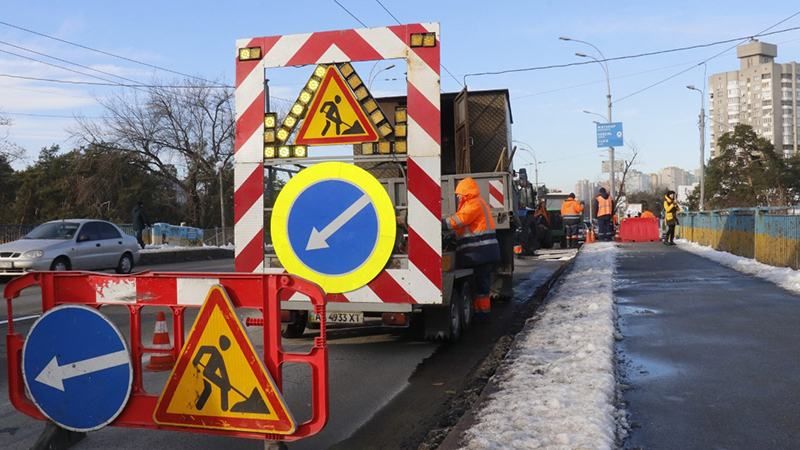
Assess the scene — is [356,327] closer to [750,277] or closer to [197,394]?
[197,394]

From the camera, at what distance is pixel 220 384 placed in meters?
3.82

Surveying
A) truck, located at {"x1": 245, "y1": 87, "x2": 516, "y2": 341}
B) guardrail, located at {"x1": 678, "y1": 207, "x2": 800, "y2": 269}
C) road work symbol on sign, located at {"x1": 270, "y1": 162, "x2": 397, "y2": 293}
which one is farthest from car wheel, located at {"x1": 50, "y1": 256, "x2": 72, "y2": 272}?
guardrail, located at {"x1": 678, "y1": 207, "x2": 800, "y2": 269}

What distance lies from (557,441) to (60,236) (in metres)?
15.4

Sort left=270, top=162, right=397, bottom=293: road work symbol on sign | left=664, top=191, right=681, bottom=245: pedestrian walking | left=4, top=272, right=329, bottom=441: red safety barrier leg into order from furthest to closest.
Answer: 1. left=664, top=191, right=681, bottom=245: pedestrian walking
2. left=270, top=162, right=397, bottom=293: road work symbol on sign
3. left=4, top=272, right=329, bottom=441: red safety barrier leg

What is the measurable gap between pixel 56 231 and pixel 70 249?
83 centimetres

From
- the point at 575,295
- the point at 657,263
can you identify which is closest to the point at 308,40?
the point at 575,295

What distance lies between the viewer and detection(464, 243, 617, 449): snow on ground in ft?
13.3

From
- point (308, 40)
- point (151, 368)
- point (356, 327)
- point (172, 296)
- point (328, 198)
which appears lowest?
point (356, 327)

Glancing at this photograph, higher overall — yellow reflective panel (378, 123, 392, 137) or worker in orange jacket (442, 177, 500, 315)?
yellow reflective panel (378, 123, 392, 137)

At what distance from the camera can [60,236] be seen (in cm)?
1639

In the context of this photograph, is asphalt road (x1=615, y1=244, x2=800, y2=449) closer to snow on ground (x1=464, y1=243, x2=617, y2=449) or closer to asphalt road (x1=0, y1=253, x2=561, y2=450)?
snow on ground (x1=464, y1=243, x2=617, y2=449)

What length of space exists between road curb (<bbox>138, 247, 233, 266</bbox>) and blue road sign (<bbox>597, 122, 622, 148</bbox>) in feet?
69.4

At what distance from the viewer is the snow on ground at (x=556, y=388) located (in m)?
4.04

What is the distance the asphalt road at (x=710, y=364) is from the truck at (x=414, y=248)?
1.85m
